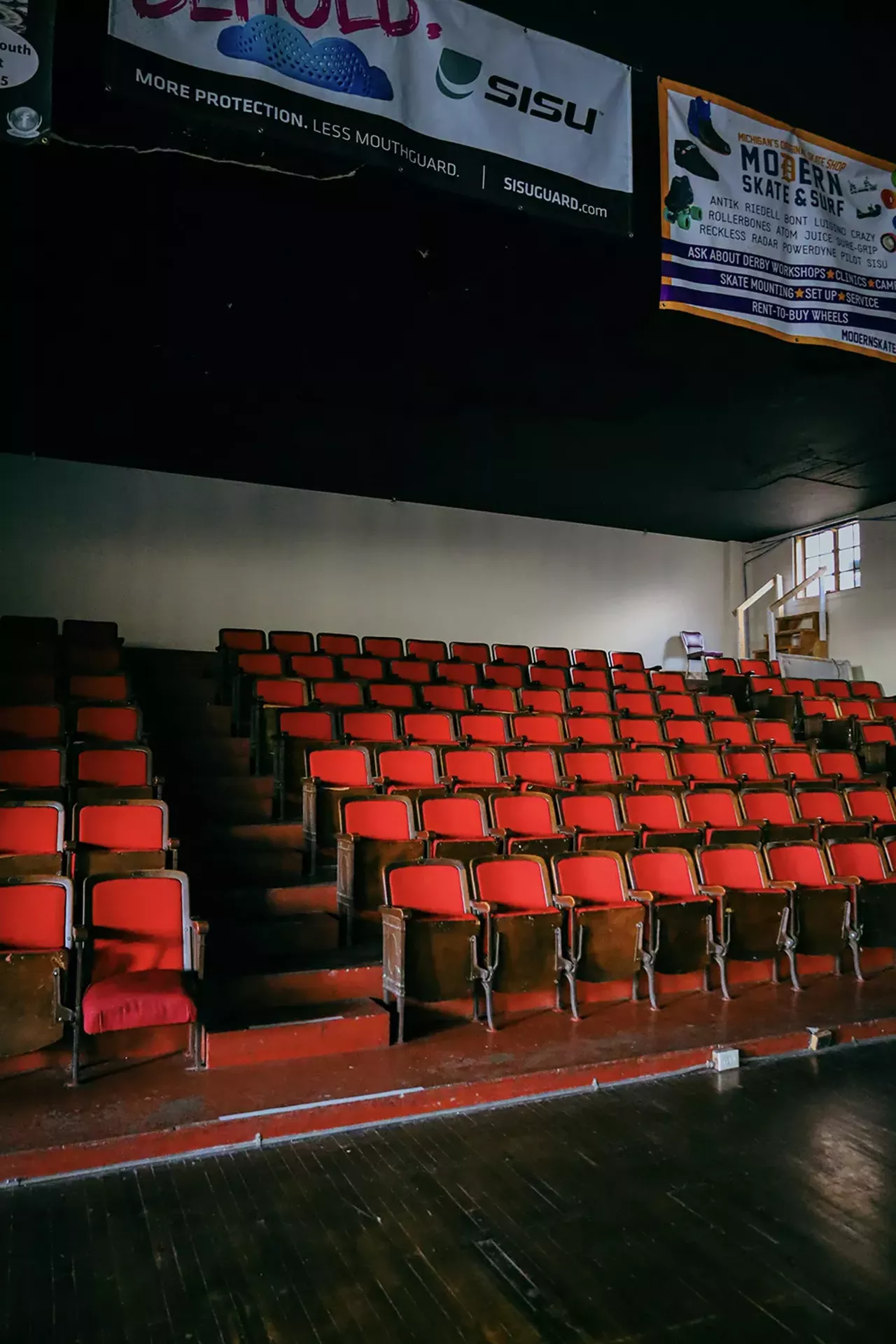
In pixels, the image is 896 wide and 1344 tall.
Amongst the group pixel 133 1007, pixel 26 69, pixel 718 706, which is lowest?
pixel 133 1007

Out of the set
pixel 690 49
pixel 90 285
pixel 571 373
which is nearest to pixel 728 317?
pixel 690 49

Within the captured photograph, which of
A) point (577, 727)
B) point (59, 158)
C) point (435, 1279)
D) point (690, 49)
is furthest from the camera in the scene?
point (577, 727)

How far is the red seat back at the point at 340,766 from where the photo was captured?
328 centimetres

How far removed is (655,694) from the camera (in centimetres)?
529

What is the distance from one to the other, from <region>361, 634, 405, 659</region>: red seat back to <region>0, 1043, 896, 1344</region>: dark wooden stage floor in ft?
12.7

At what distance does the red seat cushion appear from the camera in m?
1.96

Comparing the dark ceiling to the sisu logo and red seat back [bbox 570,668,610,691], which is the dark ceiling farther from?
red seat back [bbox 570,668,610,691]

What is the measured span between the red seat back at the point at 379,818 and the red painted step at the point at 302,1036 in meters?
0.64

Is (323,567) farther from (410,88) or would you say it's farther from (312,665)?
(410,88)

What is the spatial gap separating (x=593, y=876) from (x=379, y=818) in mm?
723

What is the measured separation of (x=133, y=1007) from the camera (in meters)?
1.97

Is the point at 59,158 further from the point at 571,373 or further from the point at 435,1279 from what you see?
the point at 435,1279

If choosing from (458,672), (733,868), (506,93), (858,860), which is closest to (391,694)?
(458,672)

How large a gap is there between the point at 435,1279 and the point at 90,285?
3603 mm
